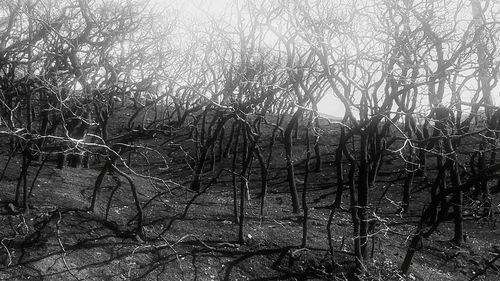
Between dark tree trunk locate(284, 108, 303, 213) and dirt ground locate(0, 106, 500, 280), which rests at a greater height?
dark tree trunk locate(284, 108, 303, 213)

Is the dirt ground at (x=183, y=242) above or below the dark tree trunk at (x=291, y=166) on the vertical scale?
below

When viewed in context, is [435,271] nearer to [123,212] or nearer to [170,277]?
[170,277]

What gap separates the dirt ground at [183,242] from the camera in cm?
743

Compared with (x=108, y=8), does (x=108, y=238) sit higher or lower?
lower

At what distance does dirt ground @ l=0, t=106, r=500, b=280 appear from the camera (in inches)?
292

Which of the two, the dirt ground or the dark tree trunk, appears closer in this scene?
the dirt ground

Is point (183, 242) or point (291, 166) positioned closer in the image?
point (183, 242)

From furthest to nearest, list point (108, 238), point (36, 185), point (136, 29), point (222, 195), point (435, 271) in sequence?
point (136, 29) → point (222, 195) → point (36, 185) → point (435, 271) → point (108, 238)

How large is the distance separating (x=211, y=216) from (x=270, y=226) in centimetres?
125

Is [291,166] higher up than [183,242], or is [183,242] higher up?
[291,166]

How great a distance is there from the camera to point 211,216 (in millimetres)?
10023

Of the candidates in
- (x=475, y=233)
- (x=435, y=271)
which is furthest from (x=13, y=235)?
(x=475, y=233)

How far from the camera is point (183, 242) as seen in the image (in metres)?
8.56

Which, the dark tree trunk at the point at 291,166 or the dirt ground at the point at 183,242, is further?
the dark tree trunk at the point at 291,166
